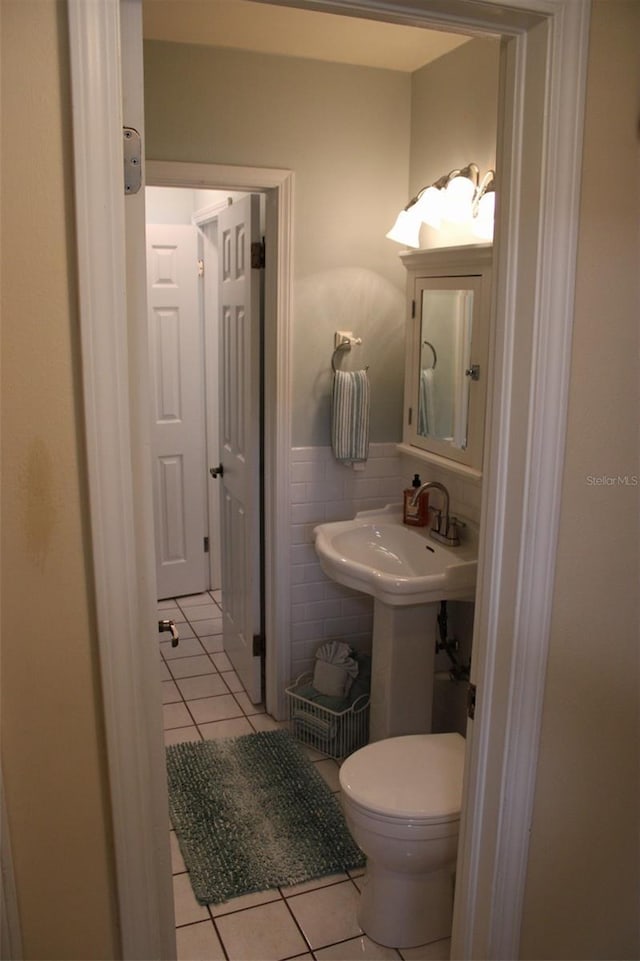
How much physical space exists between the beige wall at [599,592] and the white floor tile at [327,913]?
2.49 feet

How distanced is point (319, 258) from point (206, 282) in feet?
4.63

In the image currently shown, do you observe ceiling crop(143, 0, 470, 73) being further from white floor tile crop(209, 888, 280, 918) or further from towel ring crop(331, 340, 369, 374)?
white floor tile crop(209, 888, 280, 918)

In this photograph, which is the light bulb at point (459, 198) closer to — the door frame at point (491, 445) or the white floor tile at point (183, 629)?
the door frame at point (491, 445)

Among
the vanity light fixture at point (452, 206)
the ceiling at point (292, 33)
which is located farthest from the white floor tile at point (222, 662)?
the ceiling at point (292, 33)

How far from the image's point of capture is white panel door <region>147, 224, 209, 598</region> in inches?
167

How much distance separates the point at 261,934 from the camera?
2312mm

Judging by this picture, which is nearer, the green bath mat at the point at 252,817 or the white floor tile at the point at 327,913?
the white floor tile at the point at 327,913

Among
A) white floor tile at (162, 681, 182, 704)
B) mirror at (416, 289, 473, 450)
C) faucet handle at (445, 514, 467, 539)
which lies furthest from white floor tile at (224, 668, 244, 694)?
mirror at (416, 289, 473, 450)

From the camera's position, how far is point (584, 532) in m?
1.54

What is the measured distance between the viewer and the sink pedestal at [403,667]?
2.71 meters

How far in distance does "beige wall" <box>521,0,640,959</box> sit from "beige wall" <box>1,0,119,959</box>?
2.84 ft

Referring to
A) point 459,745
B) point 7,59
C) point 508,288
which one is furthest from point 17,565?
point 459,745

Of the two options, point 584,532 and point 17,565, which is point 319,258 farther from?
point 17,565

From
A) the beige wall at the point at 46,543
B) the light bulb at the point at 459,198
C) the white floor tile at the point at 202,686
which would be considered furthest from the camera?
the white floor tile at the point at 202,686
